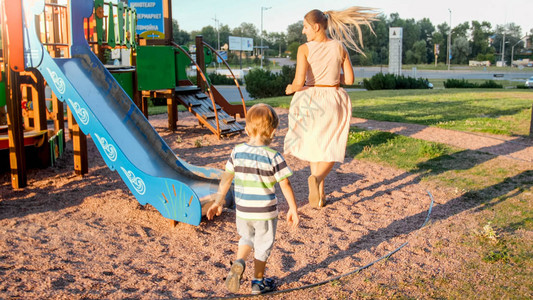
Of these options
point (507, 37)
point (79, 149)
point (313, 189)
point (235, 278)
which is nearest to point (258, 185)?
point (235, 278)

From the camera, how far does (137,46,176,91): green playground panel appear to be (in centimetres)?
910

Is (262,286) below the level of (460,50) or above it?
below

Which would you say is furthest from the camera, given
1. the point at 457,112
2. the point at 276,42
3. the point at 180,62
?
the point at 276,42

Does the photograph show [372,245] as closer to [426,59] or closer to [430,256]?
[430,256]

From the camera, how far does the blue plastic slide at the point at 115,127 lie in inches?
178

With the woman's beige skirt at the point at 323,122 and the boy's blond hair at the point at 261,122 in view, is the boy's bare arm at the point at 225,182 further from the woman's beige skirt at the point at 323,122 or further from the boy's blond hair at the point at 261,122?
the woman's beige skirt at the point at 323,122

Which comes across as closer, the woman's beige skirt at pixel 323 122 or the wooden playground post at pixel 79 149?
the woman's beige skirt at pixel 323 122

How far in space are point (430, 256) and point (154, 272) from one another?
2.15 m

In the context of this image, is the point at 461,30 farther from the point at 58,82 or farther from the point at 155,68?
the point at 58,82

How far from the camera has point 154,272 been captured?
3.74m

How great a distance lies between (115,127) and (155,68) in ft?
14.2

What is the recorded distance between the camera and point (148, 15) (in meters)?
12.7

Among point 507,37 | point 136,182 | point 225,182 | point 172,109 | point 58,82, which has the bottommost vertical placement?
point 136,182

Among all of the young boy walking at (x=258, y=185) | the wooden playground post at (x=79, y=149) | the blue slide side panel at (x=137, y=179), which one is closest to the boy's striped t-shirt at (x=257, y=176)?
→ the young boy walking at (x=258, y=185)
